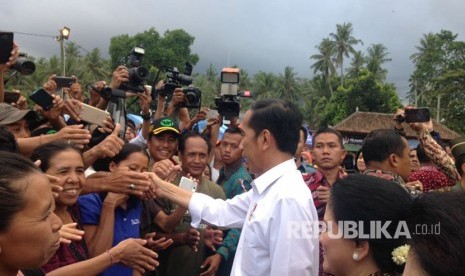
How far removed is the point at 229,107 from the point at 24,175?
11.0ft

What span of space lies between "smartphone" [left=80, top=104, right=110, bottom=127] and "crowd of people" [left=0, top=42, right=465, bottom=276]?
0.07 m

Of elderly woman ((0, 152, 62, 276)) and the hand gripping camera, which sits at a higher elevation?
the hand gripping camera

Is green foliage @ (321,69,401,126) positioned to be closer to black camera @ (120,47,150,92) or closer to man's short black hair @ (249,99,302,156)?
black camera @ (120,47,150,92)

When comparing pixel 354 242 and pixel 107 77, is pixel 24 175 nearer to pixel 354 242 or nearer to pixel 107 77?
pixel 354 242

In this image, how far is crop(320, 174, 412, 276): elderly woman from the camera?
1.78 m

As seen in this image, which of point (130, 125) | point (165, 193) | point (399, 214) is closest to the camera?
point (399, 214)

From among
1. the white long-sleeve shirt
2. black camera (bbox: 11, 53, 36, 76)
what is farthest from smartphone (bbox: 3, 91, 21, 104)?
the white long-sleeve shirt

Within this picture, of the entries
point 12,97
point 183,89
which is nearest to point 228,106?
point 183,89

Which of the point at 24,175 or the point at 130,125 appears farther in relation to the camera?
the point at 130,125

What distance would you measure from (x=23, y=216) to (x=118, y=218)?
130 centimetres

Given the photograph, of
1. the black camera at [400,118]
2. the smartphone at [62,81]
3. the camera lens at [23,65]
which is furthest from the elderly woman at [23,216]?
the black camera at [400,118]

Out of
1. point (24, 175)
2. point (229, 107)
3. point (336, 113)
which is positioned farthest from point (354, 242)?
point (336, 113)

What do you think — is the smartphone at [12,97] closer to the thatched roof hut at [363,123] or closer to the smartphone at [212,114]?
the smartphone at [212,114]

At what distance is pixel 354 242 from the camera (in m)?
1.87
